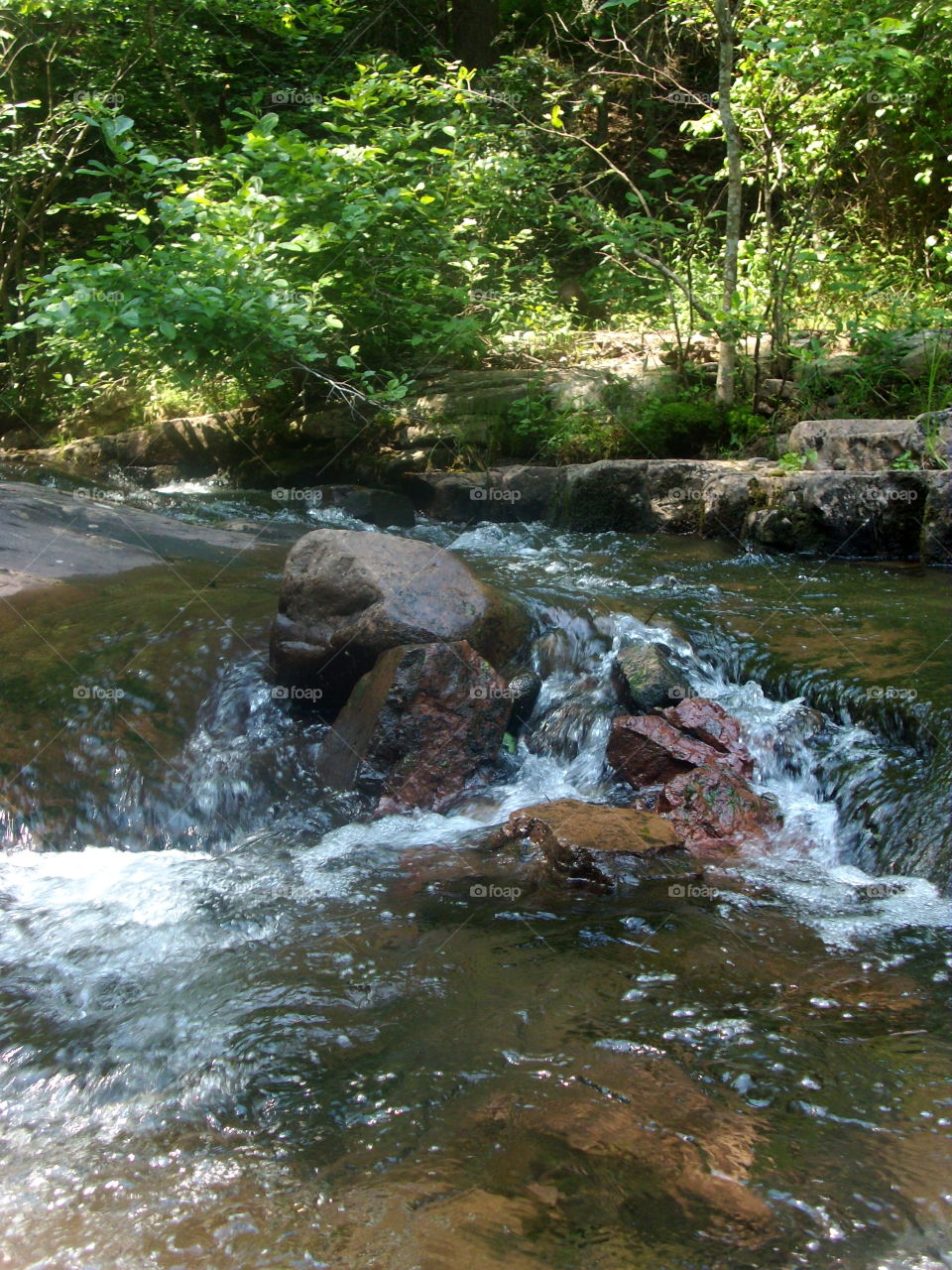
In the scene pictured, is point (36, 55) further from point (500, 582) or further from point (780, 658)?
point (780, 658)

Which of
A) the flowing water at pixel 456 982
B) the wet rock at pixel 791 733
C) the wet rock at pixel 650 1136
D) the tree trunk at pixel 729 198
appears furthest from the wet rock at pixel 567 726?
the tree trunk at pixel 729 198

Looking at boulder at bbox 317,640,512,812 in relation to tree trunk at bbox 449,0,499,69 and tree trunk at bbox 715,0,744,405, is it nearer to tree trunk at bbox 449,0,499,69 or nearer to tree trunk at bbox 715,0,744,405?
tree trunk at bbox 715,0,744,405

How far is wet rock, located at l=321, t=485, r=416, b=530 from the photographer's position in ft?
29.0

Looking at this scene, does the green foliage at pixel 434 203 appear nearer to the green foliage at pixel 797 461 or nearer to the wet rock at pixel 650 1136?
the green foliage at pixel 797 461

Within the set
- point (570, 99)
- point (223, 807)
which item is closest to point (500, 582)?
point (223, 807)

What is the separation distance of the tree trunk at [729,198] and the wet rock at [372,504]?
298 centimetres

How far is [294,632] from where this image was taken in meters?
5.03

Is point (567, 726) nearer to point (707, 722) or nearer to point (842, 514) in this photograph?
point (707, 722)

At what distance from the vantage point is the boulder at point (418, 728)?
446 centimetres

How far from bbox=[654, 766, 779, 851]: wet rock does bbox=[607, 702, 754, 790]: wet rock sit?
5.2 inches

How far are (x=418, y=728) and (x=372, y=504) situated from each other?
478 centimetres

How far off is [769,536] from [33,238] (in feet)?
37.2

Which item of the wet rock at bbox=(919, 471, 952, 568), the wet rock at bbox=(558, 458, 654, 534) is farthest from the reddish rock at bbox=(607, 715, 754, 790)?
the wet rock at bbox=(558, 458, 654, 534)

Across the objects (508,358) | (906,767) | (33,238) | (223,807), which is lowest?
(223,807)
